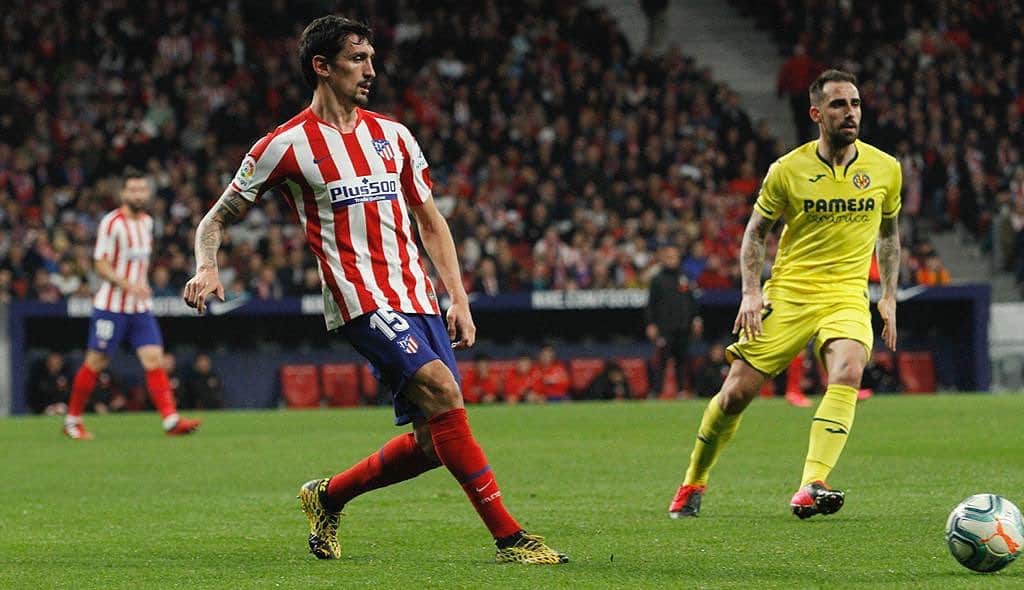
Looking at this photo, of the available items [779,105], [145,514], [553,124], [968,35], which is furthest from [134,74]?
[145,514]

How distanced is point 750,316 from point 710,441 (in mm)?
703

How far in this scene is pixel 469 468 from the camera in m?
6.41

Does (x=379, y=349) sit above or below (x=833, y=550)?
above

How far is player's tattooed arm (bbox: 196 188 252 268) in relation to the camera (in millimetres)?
6527

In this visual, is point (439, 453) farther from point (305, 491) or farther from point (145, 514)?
point (145, 514)

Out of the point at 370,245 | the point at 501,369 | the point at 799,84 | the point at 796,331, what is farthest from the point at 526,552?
the point at 799,84

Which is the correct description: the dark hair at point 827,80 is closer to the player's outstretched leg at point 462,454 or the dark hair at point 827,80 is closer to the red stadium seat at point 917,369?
the player's outstretched leg at point 462,454

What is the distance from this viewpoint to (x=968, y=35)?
3103 cm

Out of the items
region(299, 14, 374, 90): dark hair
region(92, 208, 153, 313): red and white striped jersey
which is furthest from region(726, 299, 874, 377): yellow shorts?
region(92, 208, 153, 313): red and white striped jersey

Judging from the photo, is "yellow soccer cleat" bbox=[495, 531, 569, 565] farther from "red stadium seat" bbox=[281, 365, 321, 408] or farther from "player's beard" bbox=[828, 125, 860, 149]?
"red stadium seat" bbox=[281, 365, 321, 408]

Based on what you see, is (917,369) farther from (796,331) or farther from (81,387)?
(796,331)

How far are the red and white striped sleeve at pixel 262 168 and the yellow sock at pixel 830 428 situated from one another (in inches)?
118

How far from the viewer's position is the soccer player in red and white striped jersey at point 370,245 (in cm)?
637

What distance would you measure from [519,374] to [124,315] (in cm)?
806
